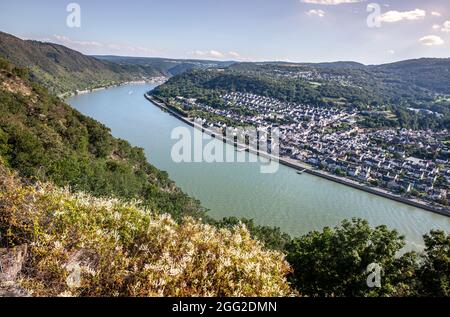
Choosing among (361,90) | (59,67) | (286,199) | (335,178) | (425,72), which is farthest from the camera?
(425,72)

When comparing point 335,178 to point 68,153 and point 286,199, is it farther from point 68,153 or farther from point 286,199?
point 68,153

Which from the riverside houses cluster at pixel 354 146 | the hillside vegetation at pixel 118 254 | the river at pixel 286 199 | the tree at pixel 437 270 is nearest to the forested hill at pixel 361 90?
the riverside houses cluster at pixel 354 146

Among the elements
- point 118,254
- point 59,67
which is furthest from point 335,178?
point 59,67

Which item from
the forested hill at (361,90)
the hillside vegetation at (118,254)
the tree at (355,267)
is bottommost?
the tree at (355,267)

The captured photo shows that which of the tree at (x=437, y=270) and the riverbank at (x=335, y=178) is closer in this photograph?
the tree at (x=437, y=270)

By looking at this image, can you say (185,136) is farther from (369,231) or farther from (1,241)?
(1,241)

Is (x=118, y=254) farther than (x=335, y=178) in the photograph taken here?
No

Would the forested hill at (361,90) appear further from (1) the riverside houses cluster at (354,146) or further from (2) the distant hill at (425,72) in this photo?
(1) the riverside houses cluster at (354,146)
